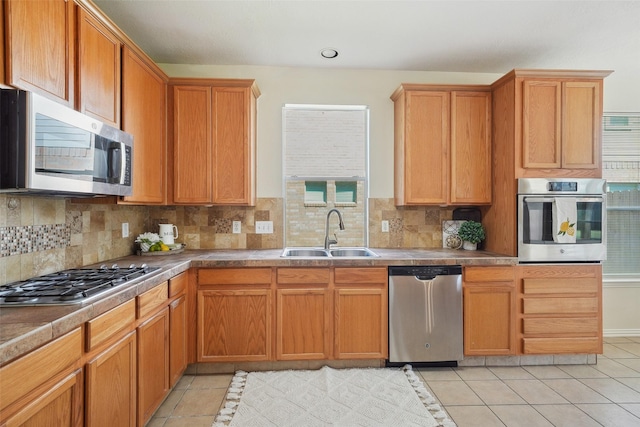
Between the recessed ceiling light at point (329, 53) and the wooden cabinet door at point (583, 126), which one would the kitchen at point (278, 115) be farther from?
the wooden cabinet door at point (583, 126)

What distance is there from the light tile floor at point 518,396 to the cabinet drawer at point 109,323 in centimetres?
82

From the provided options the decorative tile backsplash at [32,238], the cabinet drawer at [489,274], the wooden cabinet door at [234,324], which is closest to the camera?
the decorative tile backsplash at [32,238]

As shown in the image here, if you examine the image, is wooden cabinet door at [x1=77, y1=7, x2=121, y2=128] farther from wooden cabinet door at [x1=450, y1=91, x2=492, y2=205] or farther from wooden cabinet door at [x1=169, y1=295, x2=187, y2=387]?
wooden cabinet door at [x1=450, y1=91, x2=492, y2=205]

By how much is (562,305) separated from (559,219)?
69cm

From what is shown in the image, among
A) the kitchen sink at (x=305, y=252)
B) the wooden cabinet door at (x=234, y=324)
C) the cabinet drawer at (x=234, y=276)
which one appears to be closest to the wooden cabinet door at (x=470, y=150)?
the kitchen sink at (x=305, y=252)

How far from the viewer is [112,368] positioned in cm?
156

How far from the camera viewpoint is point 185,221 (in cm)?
326

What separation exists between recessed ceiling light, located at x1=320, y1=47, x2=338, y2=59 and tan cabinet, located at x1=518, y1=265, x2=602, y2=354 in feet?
7.77

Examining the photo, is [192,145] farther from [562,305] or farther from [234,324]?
[562,305]

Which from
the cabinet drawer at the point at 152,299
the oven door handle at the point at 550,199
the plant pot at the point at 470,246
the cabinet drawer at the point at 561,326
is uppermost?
the oven door handle at the point at 550,199

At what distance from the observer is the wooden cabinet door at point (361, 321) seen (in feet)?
8.82

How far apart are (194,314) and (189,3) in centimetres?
220

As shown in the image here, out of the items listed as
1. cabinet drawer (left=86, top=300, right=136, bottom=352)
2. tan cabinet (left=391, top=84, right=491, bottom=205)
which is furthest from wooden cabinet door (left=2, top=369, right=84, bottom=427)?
tan cabinet (left=391, top=84, right=491, bottom=205)

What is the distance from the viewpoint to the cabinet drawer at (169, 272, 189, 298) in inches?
90.2
